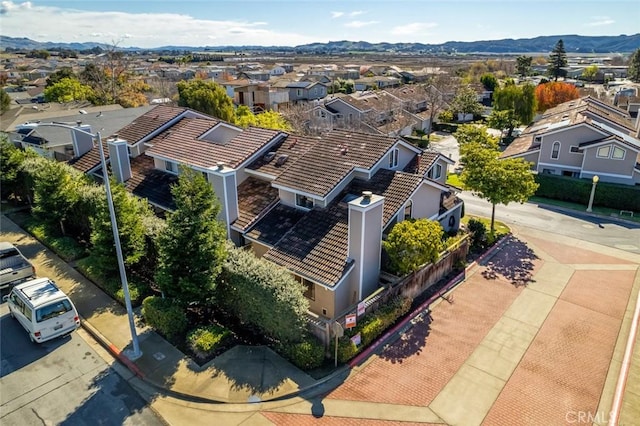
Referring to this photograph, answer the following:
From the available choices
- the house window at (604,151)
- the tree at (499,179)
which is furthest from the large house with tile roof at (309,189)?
the house window at (604,151)

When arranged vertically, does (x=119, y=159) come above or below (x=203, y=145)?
below

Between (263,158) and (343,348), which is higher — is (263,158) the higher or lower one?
the higher one

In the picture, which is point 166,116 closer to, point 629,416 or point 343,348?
point 343,348

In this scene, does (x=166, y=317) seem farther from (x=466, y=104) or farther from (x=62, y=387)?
(x=466, y=104)

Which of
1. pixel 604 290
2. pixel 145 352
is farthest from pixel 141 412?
pixel 604 290

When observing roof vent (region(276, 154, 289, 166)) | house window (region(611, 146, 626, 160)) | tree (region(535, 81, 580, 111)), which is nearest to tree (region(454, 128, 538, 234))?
roof vent (region(276, 154, 289, 166))

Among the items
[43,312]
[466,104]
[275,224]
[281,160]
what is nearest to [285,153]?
[281,160]
